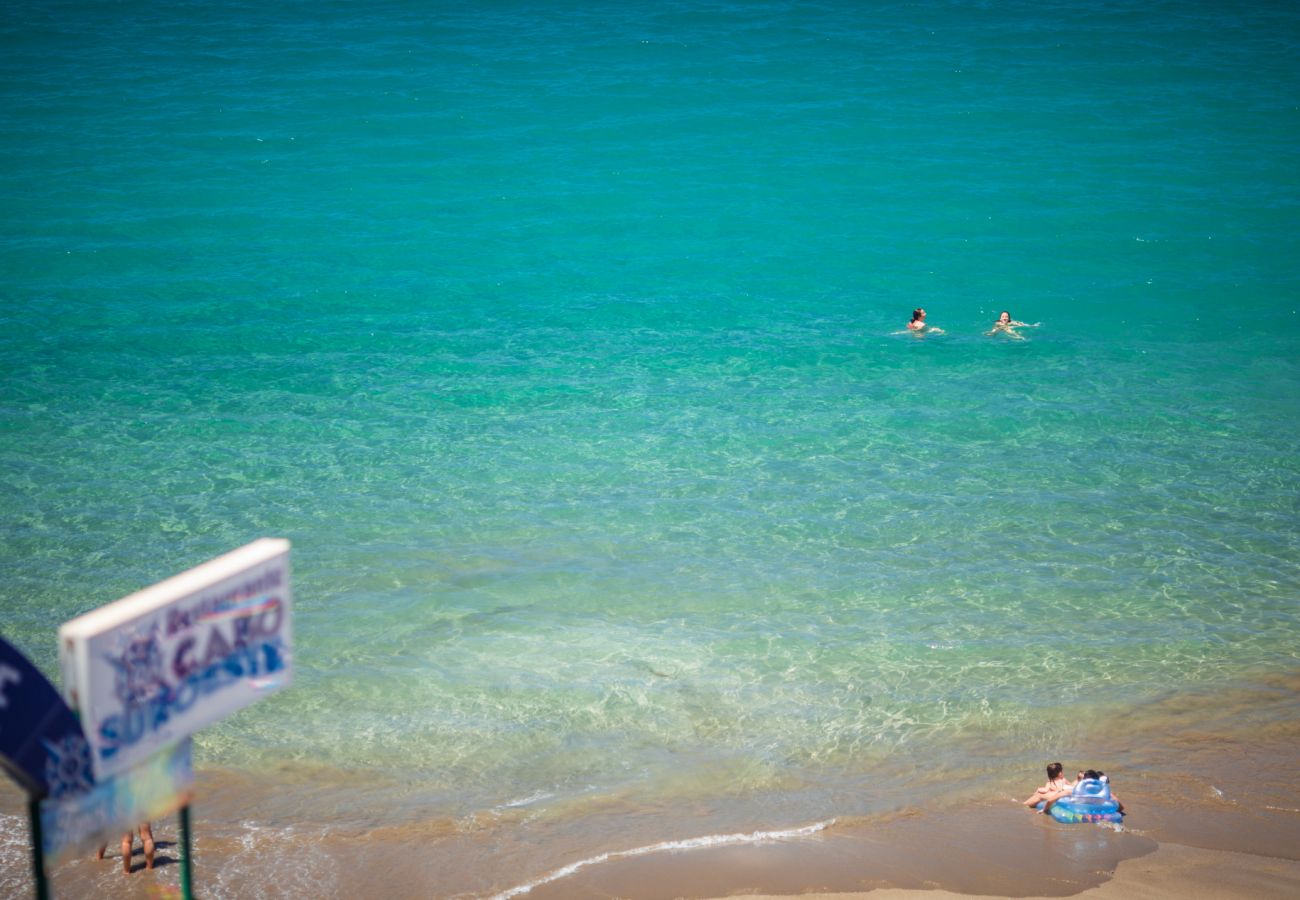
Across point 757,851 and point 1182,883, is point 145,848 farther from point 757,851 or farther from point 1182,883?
point 1182,883

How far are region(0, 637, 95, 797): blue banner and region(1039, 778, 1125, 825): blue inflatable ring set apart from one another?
890 cm

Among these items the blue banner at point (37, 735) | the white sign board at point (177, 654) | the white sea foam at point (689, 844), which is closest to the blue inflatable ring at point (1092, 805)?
the white sea foam at point (689, 844)

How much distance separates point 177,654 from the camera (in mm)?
6184

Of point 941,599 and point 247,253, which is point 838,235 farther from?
point 941,599

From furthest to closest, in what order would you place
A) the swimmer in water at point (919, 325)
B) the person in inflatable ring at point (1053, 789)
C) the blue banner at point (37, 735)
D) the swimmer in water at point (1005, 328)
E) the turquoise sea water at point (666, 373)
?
the swimmer in water at point (1005, 328) < the swimmer in water at point (919, 325) < the turquoise sea water at point (666, 373) < the person in inflatable ring at point (1053, 789) < the blue banner at point (37, 735)

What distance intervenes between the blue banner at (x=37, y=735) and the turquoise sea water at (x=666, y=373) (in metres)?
6.44

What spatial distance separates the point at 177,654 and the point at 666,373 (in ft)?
58.5

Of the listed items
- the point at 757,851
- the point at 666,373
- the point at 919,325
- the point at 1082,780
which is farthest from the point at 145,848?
the point at 919,325

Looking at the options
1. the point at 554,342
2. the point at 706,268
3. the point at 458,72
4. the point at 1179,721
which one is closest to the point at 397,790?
Result: the point at 1179,721

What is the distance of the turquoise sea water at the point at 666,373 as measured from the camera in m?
14.1

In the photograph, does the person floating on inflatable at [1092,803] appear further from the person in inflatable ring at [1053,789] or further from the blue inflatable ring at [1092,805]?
the person in inflatable ring at [1053,789]

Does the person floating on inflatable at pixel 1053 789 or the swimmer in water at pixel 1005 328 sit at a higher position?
the swimmer in water at pixel 1005 328

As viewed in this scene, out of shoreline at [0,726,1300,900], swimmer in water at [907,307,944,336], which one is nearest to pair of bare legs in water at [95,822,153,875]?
shoreline at [0,726,1300,900]

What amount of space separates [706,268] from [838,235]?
3.64 m
